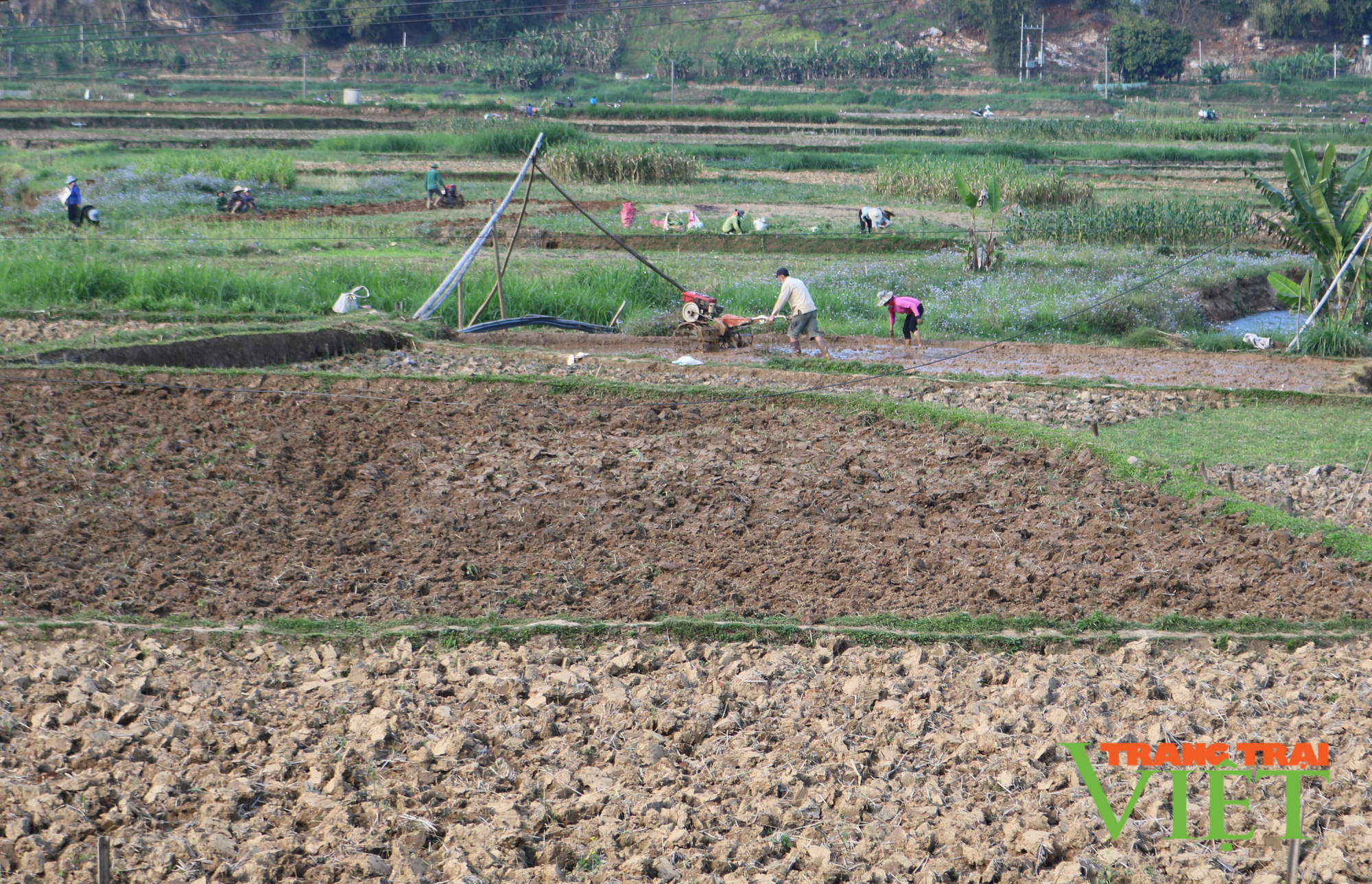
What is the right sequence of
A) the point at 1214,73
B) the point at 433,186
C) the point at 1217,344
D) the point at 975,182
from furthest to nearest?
the point at 1214,73, the point at 975,182, the point at 433,186, the point at 1217,344

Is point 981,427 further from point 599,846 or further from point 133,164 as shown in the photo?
point 133,164

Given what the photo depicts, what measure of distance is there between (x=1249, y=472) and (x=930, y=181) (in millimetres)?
21580

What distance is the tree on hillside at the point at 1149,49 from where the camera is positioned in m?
70.6

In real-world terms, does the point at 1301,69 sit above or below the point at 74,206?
above

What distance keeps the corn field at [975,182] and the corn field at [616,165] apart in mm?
6141

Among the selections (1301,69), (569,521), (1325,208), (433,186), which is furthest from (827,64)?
(569,521)

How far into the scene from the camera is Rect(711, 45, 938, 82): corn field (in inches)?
2921

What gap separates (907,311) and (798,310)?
1.59 m

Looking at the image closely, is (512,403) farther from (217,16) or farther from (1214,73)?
(217,16)

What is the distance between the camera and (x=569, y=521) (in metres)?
8.02

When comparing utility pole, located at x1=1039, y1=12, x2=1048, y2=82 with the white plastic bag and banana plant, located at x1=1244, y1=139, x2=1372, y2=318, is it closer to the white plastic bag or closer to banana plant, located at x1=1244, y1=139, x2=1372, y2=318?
banana plant, located at x1=1244, y1=139, x2=1372, y2=318

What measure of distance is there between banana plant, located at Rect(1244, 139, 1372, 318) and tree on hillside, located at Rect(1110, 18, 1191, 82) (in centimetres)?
6312

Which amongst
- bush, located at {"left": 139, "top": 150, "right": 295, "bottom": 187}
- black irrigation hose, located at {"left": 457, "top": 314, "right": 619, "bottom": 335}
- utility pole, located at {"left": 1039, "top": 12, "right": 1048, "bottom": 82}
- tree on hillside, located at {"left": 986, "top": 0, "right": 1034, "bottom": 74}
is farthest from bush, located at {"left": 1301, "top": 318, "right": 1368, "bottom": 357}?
tree on hillside, located at {"left": 986, "top": 0, "right": 1034, "bottom": 74}

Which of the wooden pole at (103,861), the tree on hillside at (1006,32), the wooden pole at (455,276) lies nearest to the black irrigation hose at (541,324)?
the wooden pole at (455,276)
